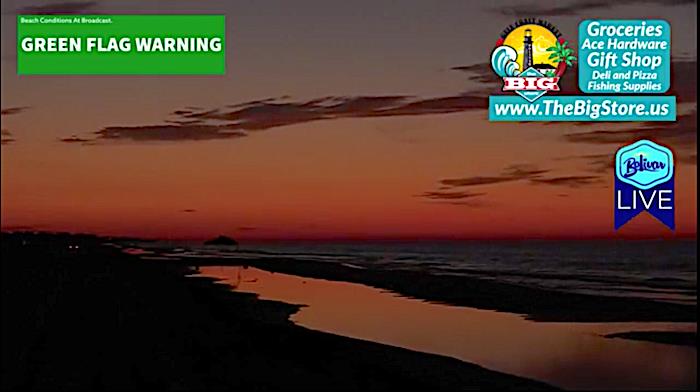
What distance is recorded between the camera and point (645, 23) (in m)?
15.3

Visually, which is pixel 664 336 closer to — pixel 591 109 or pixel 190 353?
pixel 591 109

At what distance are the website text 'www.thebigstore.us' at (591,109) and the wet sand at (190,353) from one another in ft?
15.5

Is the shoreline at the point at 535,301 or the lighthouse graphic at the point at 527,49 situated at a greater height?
the lighthouse graphic at the point at 527,49

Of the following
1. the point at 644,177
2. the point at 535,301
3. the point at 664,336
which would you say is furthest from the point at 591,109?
the point at 535,301

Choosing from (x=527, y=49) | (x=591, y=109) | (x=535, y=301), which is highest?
(x=527, y=49)

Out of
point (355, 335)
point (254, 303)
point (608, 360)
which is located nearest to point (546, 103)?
point (608, 360)

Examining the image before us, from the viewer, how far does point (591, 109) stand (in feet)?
49.3

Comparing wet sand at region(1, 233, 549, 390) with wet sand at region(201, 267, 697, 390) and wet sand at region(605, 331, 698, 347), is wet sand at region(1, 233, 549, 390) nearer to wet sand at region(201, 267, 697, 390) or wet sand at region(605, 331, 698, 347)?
wet sand at region(201, 267, 697, 390)

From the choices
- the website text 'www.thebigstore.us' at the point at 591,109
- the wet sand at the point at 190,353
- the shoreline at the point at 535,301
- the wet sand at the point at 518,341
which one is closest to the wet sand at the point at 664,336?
the wet sand at the point at 518,341

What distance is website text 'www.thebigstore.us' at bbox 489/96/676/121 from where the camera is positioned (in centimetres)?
1487

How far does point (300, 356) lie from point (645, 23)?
29.9 ft

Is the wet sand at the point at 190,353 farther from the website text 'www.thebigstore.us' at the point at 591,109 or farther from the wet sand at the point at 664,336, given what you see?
the wet sand at the point at 664,336

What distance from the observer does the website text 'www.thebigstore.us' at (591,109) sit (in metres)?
14.9

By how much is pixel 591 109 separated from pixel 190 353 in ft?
29.1
